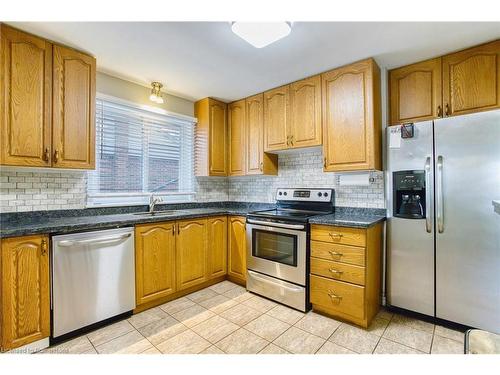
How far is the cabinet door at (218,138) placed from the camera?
330 centimetres

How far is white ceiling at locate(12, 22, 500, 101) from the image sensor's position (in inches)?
70.2

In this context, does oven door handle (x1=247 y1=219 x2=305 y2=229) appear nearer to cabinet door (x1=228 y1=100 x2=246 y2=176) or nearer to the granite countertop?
the granite countertop

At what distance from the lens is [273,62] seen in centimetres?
230

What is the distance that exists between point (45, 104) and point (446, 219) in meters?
3.28

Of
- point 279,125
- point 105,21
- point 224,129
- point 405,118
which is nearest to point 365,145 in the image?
A: point 405,118

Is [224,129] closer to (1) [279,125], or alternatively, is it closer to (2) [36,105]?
(1) [279,125]

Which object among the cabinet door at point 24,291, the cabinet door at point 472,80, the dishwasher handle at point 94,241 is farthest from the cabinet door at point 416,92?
the cabinet door at point 24,291

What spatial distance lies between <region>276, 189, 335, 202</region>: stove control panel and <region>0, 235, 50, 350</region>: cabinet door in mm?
2294

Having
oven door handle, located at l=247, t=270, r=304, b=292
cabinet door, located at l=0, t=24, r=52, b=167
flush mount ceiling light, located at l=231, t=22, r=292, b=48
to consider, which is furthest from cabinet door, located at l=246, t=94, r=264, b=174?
cabinet door, located at l=0, t=24, r=52, b=167

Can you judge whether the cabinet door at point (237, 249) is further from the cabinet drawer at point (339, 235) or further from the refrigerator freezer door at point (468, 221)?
the refrigerator freezer door at point (468, 221)

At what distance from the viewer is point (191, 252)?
2689 mm

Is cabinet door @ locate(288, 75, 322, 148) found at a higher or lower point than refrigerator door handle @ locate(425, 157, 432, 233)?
higher

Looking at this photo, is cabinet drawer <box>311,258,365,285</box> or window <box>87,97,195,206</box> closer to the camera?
cabinet drawer <box>311,258,365,285</box>

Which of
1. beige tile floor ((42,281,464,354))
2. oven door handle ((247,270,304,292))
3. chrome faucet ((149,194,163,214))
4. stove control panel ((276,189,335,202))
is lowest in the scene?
beige tile floor ((42,281,464,354))
